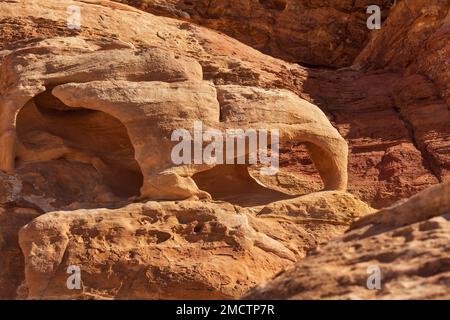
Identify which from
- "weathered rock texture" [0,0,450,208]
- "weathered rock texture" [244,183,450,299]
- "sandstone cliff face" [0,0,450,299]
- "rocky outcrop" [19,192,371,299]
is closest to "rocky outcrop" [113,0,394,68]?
"weathered rock texture" [0,0,450,208]

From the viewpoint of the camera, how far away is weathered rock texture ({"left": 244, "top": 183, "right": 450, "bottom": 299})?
23.6ft

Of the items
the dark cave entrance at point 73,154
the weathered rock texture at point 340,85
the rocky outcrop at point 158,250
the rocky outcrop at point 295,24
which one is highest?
the rocky outcrop at point 295,24

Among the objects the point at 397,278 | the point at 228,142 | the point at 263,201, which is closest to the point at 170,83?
the point at 228,142

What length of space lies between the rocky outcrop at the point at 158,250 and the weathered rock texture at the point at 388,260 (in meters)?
3.35

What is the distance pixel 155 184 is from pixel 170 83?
165 centimetres

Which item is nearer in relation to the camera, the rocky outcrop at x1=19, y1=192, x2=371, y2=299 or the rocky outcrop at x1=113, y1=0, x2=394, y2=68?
the rocky outcrop at x1=19, y1=192, x2=371, y2=299

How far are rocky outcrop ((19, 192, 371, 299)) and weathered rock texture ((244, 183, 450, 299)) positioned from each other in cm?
335

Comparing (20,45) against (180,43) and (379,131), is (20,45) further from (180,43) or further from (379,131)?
(379,131)

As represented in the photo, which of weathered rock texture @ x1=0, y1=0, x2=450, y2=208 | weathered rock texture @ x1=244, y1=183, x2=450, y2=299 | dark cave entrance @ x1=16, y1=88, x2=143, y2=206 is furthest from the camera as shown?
weathered rock texture @ x1=0, y1=0, x2=450, y2=208

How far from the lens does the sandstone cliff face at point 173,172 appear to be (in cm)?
1161

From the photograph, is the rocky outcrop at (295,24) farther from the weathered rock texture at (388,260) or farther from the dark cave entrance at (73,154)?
the weathered rock texture at (388,260)

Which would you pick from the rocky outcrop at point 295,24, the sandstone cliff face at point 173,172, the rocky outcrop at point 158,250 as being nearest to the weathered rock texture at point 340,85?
the sandstone cliff face at point 173,172

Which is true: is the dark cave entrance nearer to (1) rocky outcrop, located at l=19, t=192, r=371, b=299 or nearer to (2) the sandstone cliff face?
(2) the sandstone cliff face

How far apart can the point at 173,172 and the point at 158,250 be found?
4.23 feet
